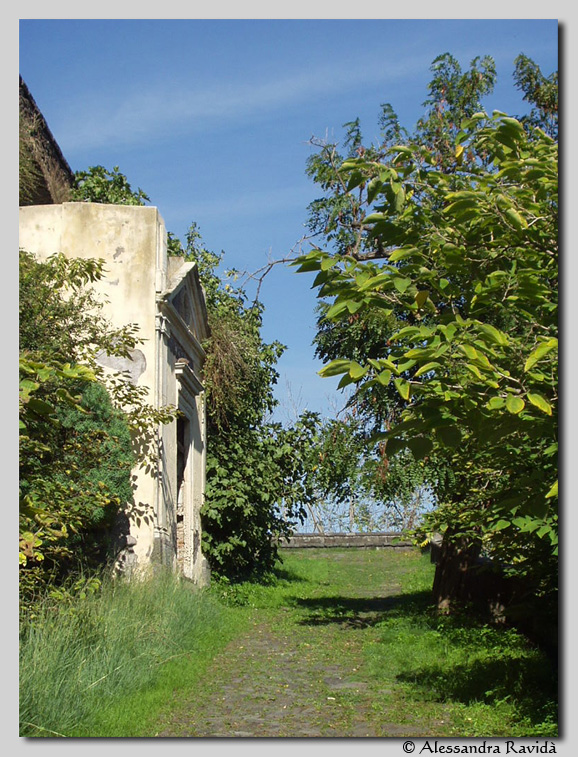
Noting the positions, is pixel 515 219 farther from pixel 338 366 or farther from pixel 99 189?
pixel 99 189

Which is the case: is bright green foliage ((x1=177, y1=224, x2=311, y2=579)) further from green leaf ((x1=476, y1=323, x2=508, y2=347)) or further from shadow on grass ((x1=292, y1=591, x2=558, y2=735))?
green leaf ((x1=476, y1=323, x2=508, y2=347))

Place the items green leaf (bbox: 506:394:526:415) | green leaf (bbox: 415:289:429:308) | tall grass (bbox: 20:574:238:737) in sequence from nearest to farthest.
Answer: green leaf (bbox: 506:394:526:415), green leaf (bbox: 415:289:429:308), tall grass (bbox: 20:574:238:737)

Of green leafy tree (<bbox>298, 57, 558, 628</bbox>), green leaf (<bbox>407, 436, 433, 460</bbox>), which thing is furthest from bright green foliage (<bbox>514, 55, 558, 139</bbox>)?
green leaf (<bbox>407, 436, 433, 460</bbox>)

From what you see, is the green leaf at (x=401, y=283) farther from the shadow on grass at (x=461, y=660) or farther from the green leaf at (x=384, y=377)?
the shadow on grass at (x=461, y=660)

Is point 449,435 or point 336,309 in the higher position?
point 336,309

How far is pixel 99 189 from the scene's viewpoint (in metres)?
11.5

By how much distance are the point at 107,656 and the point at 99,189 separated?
7.36 metres

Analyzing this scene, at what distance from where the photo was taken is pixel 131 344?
806 cm

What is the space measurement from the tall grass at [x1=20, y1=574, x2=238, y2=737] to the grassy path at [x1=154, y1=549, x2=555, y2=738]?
0.26 meters

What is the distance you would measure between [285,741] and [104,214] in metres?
6.44

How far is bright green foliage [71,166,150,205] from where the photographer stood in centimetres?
1143

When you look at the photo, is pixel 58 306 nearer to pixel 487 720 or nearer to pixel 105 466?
pixel 105 466

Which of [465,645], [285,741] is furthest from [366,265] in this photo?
[465,645]

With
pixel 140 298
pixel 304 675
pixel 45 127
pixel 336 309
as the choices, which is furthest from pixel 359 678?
pixel 45 127
